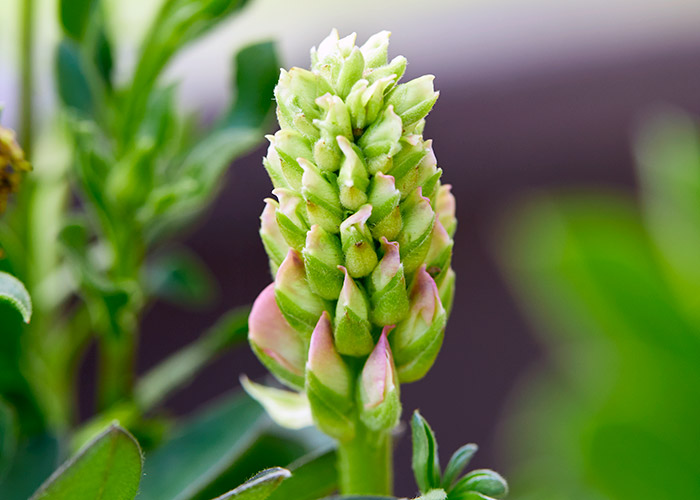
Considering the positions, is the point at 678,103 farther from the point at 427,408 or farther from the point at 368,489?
the point at 368,489

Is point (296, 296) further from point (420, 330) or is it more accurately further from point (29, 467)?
point (29, 467)

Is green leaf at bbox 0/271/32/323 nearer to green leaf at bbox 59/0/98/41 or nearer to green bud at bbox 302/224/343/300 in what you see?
green bud at bbox 302/224/343/300

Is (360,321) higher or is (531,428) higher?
(360,321)

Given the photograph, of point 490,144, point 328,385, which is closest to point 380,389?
point 328,385

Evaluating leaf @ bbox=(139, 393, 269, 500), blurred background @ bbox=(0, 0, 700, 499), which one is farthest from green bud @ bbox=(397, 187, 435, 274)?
blurred background @ bbox=(0, 0, 700, 499)

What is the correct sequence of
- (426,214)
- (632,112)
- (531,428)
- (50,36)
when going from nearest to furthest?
1. (426,214)
2. (50,36)
3. (531,428)
4. (632,112)

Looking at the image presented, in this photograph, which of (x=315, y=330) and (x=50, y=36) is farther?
(x=50, y=36)

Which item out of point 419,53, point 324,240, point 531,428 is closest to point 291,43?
point 419,53
